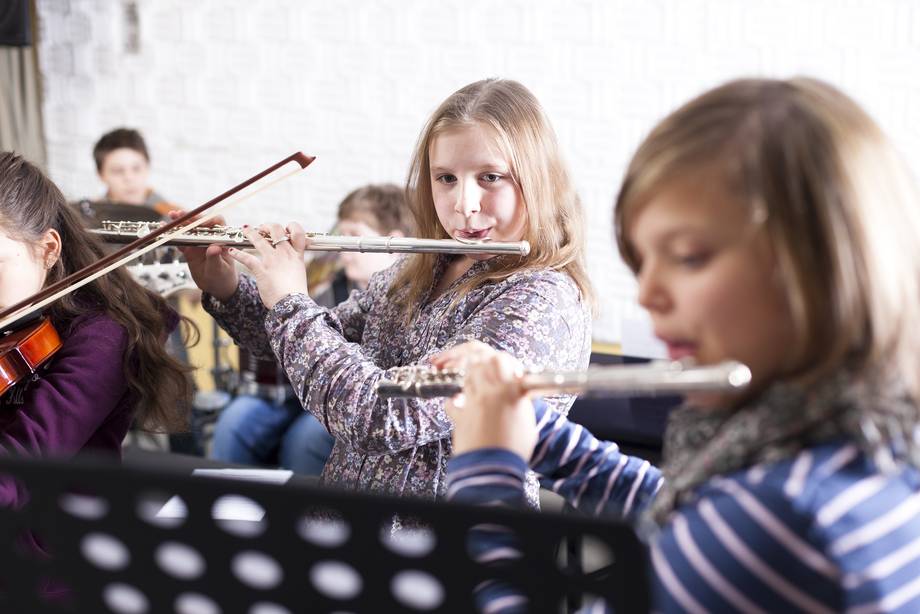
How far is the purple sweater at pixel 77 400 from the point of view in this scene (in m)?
1.22

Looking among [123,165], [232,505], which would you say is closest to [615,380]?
[232,505]

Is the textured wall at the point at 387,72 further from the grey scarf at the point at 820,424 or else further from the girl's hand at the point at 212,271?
the grey scarf at the point at 820,424

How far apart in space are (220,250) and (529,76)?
2.26 metres

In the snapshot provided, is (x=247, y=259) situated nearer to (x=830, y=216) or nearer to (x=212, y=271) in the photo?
(x=212, y=271)

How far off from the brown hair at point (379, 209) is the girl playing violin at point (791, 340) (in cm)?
193

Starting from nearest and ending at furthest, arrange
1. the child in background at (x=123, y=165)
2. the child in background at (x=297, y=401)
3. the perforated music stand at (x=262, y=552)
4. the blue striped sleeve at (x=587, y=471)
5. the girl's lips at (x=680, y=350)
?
the perforated music stand at (x=262, y=552) → the girl's lips at (x=680, y=350) → the blue striped sleeve at (x=587, y=471) → the child in background at (x=297, y=401) → the child in background at (x=123, y=165)

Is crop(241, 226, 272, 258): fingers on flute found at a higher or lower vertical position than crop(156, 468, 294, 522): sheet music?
higher

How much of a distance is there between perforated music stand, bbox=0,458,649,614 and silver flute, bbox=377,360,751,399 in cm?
13

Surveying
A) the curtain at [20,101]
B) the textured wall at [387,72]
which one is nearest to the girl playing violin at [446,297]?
the textured wall at [387,72]

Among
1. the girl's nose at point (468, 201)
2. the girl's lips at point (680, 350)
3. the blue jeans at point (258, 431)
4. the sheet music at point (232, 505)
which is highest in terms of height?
the girl's nose at point (468, 201)

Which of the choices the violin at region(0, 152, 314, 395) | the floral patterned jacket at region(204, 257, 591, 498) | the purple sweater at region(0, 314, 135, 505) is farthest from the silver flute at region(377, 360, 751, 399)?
the purple sweater at region(0, 314, 135, 505)

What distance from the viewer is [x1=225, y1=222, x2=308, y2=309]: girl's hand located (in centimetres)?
121

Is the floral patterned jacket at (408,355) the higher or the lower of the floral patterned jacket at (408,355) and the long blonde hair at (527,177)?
the lower

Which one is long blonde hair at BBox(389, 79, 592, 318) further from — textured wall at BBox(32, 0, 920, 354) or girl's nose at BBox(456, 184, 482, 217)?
textured wall at BBox(32, 0, 920, 354)
